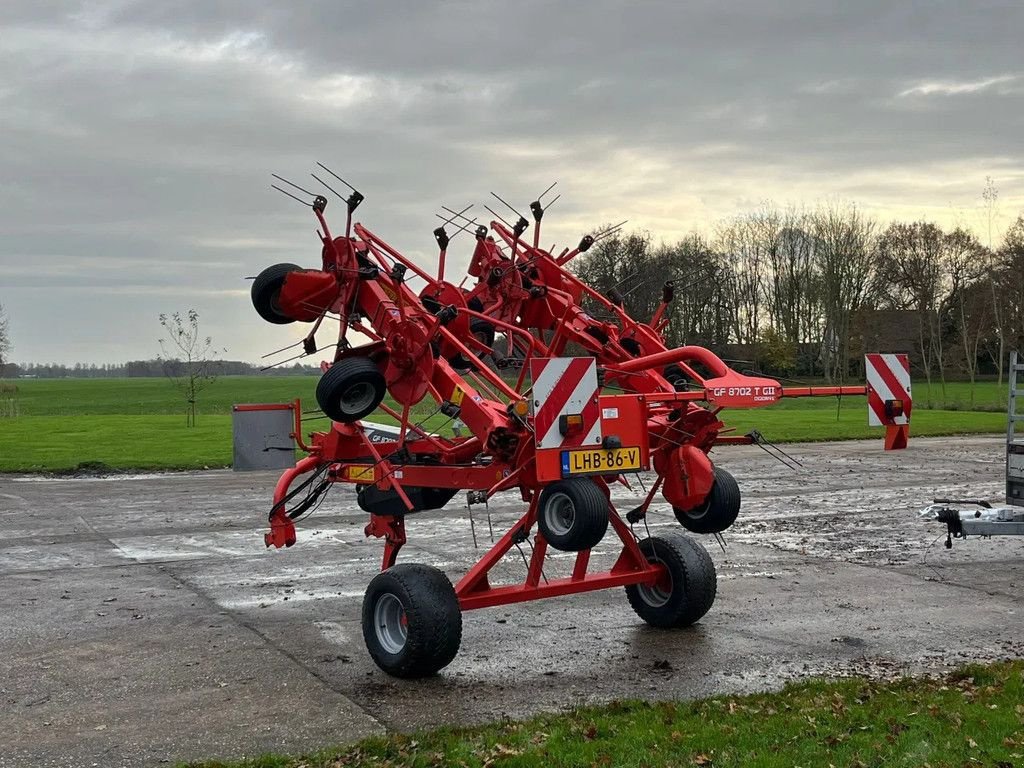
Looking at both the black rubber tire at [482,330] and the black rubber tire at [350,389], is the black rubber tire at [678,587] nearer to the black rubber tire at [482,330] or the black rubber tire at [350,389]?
the black rubber tire at [482,330]

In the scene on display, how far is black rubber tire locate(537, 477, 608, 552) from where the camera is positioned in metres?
6.48

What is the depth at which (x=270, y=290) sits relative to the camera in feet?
27.6

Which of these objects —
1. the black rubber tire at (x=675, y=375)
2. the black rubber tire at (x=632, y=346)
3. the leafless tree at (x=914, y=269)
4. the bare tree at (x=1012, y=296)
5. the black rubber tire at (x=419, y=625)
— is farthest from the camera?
the leafless tree at (x=914, y=269)

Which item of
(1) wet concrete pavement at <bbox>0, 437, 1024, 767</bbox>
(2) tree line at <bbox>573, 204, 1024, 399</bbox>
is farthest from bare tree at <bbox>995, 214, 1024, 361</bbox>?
(1) wet concrete pavement at <bbox>0, 437, 1024, 767</bbox>

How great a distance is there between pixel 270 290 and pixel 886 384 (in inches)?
180

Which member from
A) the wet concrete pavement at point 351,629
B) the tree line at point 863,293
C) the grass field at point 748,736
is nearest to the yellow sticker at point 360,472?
the wet concrete pavement at point 351,629

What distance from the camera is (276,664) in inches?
299

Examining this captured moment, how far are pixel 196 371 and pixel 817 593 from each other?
29.5 meters

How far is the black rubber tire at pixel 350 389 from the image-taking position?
7.31 m

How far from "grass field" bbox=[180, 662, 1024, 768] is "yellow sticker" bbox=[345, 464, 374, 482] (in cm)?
288

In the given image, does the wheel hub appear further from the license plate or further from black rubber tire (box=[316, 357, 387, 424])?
the license plate

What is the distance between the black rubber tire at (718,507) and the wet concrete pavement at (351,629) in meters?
0.96

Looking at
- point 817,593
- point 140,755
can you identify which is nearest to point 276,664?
point 140,755

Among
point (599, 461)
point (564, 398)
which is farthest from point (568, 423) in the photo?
point (599, 461)
